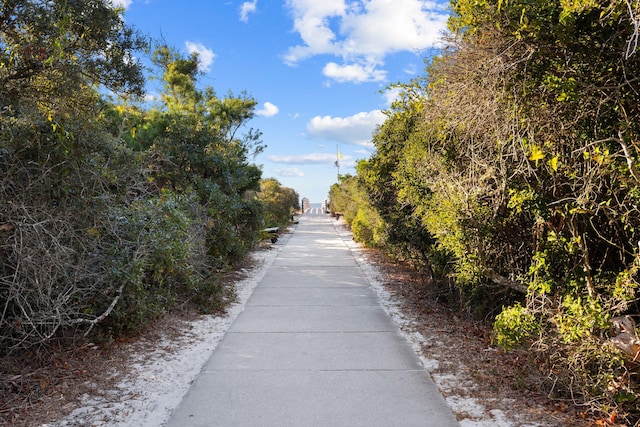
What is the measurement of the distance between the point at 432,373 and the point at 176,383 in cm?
253

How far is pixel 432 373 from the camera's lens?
15.3 feet

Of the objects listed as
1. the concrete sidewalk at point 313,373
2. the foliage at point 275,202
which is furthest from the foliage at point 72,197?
the foliage at point 275,202

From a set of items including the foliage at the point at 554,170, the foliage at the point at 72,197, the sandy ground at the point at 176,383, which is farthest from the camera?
the foliage at the point at 72,197

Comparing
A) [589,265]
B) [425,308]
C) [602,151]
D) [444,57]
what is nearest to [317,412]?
[589,265]

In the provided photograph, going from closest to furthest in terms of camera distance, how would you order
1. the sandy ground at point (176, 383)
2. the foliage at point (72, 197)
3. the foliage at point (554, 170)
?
the foliage at point (554, 170) → the sandy ground at point (176, 383) → the foliage at point (72, 197)

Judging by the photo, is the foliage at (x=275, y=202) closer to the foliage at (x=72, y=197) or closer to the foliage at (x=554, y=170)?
the foliage at (x=72, y=197)

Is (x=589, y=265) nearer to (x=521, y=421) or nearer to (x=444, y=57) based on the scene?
(x=521, y=421)

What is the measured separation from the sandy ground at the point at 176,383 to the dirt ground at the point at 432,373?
0.02 metres

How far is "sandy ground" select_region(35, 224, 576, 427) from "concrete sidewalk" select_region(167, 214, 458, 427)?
0.49 feet

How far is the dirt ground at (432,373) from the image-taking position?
3699 millimetres

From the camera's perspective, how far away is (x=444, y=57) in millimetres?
4484

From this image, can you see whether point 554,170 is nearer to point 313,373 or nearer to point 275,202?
point 313,373

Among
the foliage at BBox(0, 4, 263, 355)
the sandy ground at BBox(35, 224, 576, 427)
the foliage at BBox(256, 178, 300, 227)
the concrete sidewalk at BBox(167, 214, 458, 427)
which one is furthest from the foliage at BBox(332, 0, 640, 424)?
the foliage at BBox(256, 178, 300, 227)

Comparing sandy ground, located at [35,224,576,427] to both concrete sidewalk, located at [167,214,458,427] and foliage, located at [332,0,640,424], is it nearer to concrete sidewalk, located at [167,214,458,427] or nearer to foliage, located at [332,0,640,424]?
concrete sidewalk, located at [167,214,458,427]
